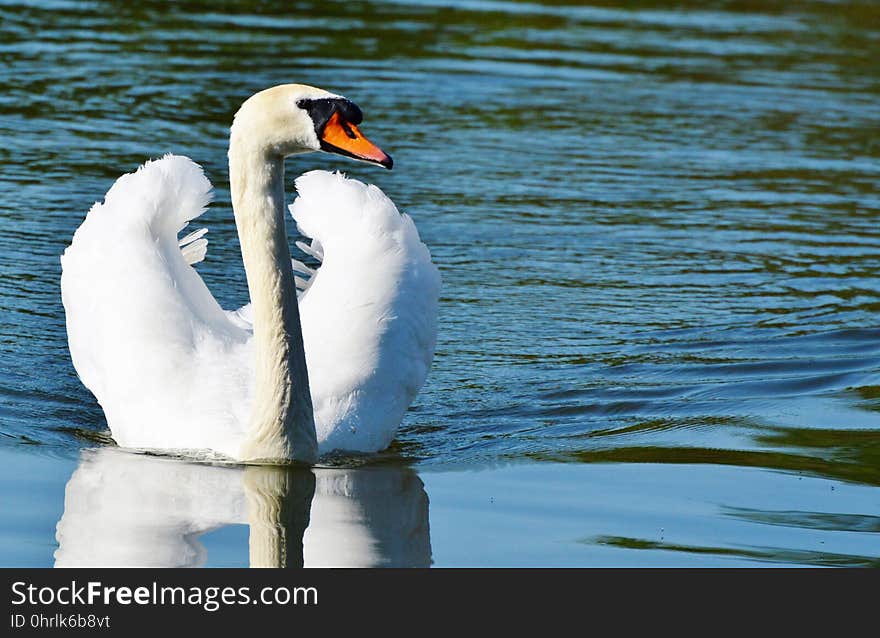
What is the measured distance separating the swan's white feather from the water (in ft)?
0.72

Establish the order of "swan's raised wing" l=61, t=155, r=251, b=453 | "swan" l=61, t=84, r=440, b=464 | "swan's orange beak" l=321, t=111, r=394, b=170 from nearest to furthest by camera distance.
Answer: "swan's orange beak" l=321, t=111, r=394, b=170
"swan" l=61, t=84, r=440, b=464
"swan's raised wing" l=61, t=155, r=251, b=453

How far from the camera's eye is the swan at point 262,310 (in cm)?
723

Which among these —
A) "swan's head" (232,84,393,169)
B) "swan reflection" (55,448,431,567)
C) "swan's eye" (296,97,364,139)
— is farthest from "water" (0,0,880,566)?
"swan's eye" (296,97,364,139)

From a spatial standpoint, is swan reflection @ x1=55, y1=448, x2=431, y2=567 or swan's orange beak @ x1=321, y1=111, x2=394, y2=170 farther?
swan's orange beak @ x1=321, y1=111, x2=394, y2=170

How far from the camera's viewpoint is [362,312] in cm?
813

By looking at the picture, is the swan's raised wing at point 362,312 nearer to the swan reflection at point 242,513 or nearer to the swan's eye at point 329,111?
the swan reflection at point 242,513

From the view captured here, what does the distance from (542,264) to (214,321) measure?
3.47m

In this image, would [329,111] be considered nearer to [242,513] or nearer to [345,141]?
[345,141]

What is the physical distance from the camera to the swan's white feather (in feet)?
25.1

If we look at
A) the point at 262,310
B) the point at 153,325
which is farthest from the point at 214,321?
the point at 262,310

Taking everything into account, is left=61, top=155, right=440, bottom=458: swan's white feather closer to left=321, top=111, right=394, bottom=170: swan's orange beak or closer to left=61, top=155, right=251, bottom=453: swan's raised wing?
left=61, top=155, right=251, bottom=453: swan's raised wing

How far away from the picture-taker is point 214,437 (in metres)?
7.51

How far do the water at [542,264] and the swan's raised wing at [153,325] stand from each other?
23cm
